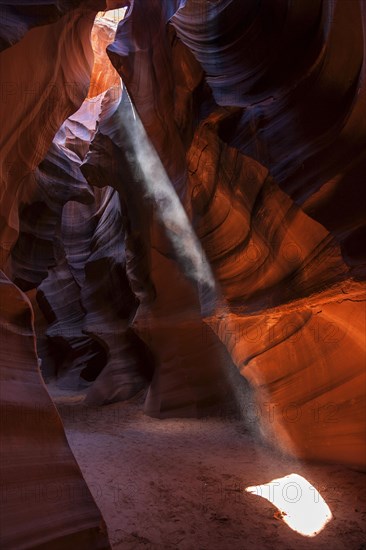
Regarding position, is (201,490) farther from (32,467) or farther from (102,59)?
(102,59)

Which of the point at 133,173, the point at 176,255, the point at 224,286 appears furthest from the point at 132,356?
the point at 224,286

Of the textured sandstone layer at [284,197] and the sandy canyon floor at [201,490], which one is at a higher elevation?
the textured sandstone layer at [284,197]

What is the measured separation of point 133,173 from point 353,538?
8.67 m

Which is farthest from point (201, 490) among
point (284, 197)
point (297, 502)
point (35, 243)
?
point (35, 243)

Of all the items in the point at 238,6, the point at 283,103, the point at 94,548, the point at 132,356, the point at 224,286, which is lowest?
the point at 132,356

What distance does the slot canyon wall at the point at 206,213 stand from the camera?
3475 millimetres

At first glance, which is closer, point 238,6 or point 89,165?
point 238,6

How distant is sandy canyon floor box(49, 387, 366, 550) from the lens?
4262 mm

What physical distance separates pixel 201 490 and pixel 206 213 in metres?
4.21

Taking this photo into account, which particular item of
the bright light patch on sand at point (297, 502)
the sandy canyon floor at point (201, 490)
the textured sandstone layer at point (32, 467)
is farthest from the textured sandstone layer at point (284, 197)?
the textured sandstone layer at point (32, 467)

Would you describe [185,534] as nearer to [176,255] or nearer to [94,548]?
[94,548]

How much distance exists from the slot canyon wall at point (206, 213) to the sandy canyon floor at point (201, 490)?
0.45 meters

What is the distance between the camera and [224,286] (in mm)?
7125

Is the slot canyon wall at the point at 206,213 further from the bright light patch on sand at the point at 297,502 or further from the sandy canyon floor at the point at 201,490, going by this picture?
the bright light patch on sand at the point at 297,502
